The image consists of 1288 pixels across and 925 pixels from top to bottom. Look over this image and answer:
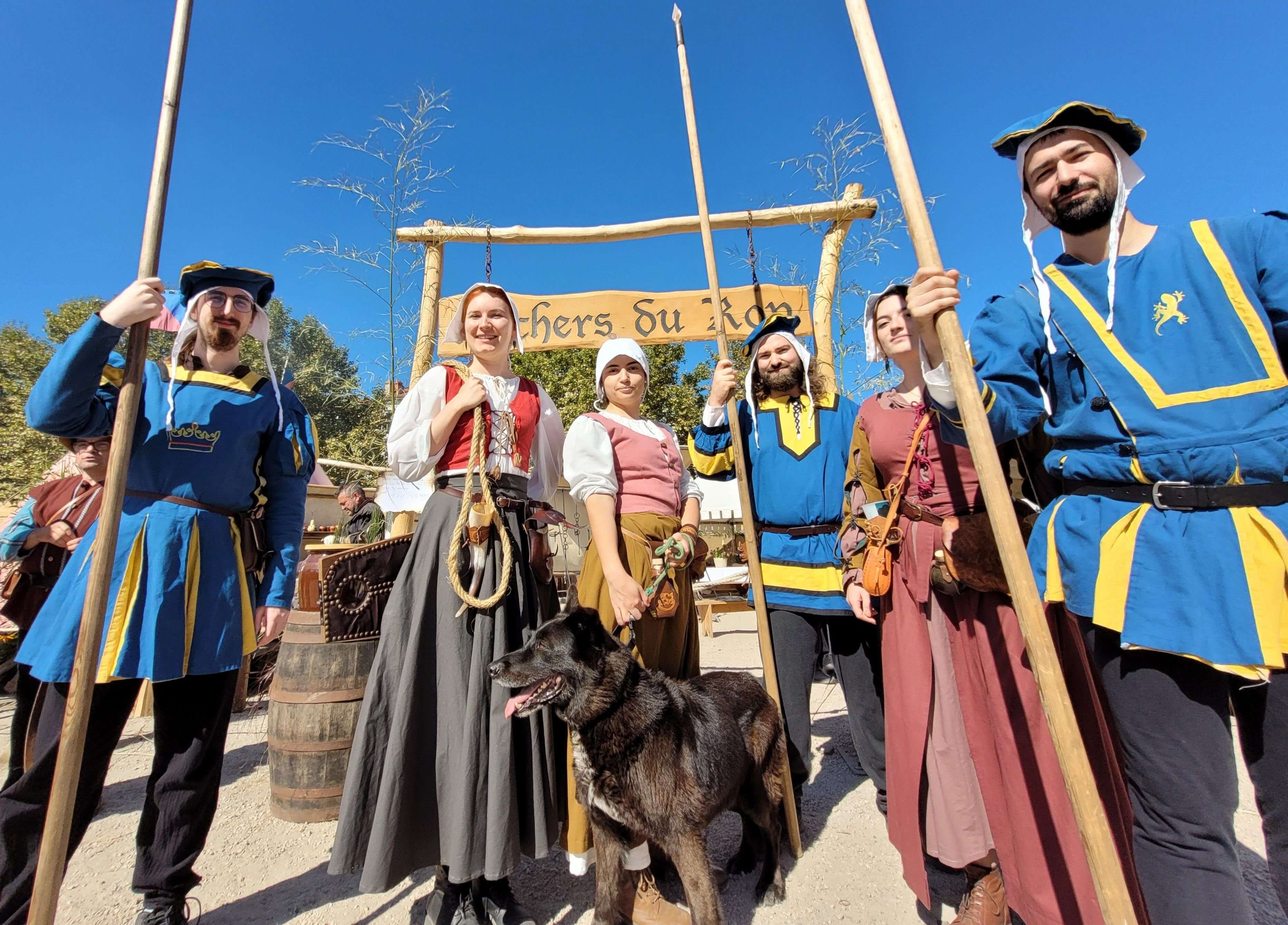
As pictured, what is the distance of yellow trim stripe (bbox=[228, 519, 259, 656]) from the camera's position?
207 centimetres

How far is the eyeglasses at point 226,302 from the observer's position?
2082mm

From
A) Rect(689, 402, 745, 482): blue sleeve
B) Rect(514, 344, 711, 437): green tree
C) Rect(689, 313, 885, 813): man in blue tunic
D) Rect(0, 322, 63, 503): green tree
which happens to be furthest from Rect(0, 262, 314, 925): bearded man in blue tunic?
Rect(514, 344, 711, 437): green tree

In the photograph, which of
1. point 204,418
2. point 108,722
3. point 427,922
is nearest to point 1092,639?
point 427,922

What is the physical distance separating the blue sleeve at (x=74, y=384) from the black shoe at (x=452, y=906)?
1.84 m

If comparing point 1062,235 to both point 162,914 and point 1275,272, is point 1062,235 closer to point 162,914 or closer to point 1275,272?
point 1275,272

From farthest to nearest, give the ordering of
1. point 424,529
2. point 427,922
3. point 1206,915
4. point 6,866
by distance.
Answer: point 424,529
point 427,922
point 6,866
point 1206,915

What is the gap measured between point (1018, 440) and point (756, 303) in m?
2.78

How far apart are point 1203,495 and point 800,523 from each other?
1.45 metres

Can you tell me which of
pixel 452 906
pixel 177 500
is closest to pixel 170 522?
pixel 177 500

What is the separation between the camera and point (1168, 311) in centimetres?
140

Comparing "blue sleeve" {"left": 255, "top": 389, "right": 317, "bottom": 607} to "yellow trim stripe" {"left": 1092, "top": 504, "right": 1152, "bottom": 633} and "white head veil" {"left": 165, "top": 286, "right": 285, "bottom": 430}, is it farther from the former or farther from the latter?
"yellow trim stripe" {"left": 1092, "top": 504, "right": 1152, "bottom": 633}

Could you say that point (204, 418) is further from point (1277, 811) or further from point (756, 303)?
point (756, 303)

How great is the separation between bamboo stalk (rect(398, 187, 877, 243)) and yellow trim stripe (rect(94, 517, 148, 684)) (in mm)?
3211

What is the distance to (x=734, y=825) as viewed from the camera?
2910mm
